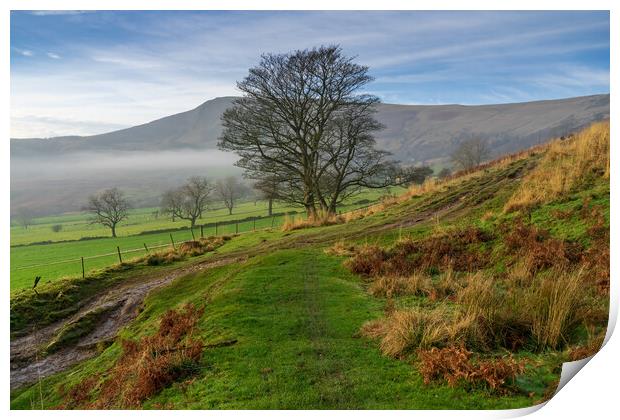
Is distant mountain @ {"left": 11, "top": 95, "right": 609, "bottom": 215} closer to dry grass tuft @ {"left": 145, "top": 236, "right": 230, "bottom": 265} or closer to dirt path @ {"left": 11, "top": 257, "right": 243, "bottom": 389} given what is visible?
dirt path @ {"left": 11, "top": 257, "right": 243, "bottom": 389}

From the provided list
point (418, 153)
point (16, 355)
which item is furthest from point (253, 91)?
point (418, 153)

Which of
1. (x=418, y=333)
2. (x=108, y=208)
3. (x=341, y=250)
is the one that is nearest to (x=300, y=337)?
(x=418, y=333)

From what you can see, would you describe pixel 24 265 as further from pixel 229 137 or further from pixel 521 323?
pixel 521 323

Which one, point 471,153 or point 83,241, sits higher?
point 471,153

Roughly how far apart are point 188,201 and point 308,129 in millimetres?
18559

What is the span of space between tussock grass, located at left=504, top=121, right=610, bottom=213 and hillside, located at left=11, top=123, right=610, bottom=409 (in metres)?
0.05

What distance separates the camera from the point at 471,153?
3931cm

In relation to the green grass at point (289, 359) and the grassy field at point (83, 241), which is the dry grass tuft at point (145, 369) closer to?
the green grass at point (289, 359)

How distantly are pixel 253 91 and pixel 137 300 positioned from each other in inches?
496

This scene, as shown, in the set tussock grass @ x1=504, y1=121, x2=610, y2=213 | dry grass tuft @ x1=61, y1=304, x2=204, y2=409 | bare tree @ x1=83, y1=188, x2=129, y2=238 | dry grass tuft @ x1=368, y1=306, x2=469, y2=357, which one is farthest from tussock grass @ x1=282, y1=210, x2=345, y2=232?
dry grass tuft @ x1=368, y1=306, x2=469, y2=357

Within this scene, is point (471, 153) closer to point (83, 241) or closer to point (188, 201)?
point (188, 201)

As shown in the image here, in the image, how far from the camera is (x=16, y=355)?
29.5 feet

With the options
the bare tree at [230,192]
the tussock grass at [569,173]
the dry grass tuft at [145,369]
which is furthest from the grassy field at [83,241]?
the tussock grass at [569,173]

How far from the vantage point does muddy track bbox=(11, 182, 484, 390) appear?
8461 millimetres
